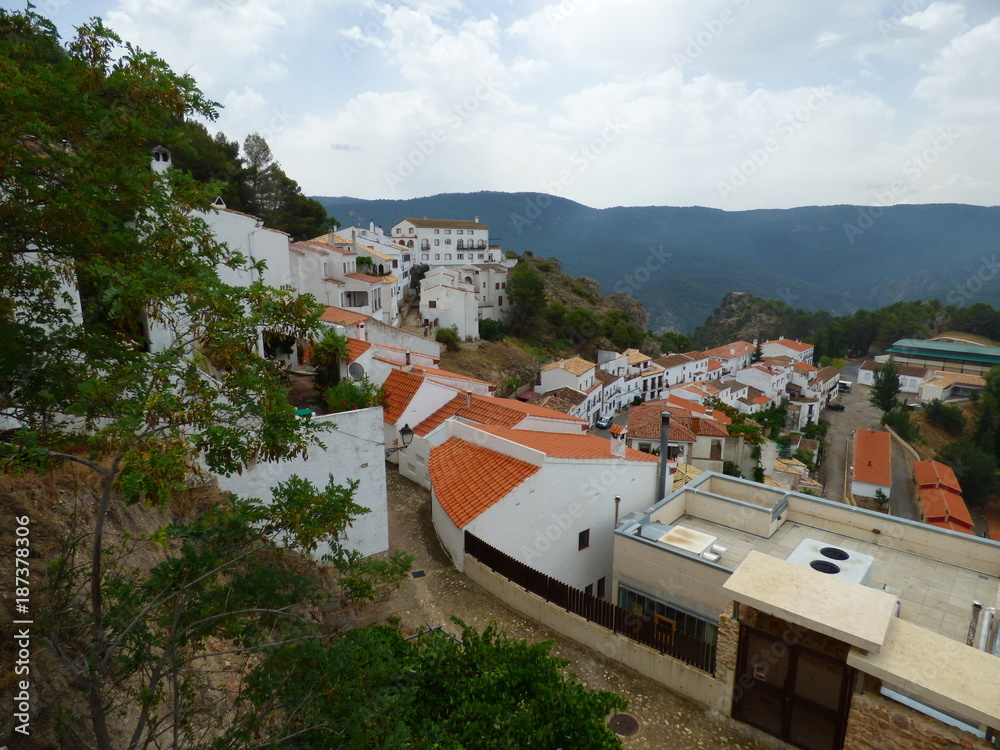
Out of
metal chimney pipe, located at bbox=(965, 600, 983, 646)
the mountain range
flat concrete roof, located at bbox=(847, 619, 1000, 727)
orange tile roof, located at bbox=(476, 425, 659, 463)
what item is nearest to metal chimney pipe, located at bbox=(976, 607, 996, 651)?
metal chimney pipe, located at bbox=(965, 600, 983, 646)

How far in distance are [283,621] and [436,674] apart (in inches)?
56.5

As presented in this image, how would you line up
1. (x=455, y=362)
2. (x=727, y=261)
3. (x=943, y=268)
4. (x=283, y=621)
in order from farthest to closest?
(x=727, y=261) < (x=943, y=268) < (x=455, y=362) < (x=283, y=621)

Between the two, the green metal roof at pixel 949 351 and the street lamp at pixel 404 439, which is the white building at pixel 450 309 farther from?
the green metal roof at pixel 949 351

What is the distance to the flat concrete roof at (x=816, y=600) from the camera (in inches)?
250

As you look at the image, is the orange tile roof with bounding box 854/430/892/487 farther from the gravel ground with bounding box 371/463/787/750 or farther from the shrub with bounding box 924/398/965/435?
the gravel ground with bounding box 371/463/787/750

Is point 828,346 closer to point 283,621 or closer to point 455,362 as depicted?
point 455,362

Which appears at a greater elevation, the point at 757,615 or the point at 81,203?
the point at 81,203

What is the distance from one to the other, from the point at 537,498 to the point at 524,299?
138 feet

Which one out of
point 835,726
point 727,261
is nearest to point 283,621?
point 835,726

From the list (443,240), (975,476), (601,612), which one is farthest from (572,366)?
(601,612)

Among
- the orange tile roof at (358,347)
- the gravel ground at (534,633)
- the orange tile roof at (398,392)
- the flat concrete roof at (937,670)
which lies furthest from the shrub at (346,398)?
the flat concrete roof at (937,670)

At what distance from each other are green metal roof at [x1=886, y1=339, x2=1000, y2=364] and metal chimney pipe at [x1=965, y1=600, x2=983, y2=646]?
93129 millimetres

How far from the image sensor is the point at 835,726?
22.5 feet

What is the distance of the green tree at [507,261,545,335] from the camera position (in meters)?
52.2
